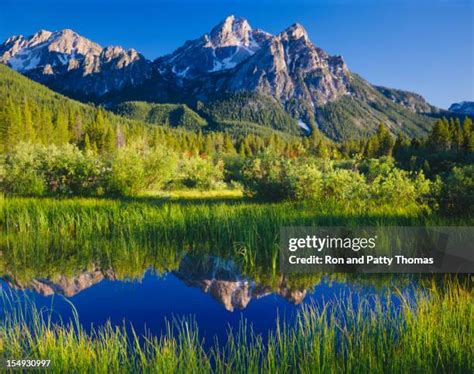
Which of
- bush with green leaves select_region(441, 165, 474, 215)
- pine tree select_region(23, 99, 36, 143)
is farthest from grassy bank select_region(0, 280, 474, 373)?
pine tree select_region(23, 99, 36, 143)

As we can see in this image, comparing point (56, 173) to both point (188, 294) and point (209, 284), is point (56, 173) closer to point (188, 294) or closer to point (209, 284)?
point (209, 284)

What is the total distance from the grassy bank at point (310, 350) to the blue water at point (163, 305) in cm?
35

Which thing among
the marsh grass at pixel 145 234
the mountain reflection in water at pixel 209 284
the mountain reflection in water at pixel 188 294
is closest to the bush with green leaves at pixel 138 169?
the marsh grass at pixel 145 234

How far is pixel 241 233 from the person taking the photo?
8.02 meters

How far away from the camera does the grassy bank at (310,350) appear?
3.17m

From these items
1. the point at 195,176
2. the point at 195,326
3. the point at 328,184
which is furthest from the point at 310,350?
the point at 195,176

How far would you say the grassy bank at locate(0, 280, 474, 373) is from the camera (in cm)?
317

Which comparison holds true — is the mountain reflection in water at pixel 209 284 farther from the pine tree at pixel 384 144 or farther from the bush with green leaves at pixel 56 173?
the pine tree at pixel 384 144

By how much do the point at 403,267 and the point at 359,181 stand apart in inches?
289

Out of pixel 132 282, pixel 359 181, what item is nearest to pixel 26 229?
pixel 132 282

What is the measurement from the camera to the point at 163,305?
491cm

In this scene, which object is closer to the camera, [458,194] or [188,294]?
[188,294]

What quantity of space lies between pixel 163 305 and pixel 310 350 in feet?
6.97

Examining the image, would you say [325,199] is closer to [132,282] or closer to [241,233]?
[241,233]
